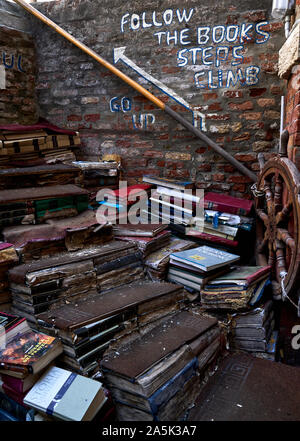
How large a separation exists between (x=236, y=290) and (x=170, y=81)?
83.3 inches

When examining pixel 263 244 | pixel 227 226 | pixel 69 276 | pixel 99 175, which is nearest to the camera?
pixel 69 276

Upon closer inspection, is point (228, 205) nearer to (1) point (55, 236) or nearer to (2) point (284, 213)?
(2) point (284, 213)

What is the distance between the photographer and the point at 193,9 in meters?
3.00

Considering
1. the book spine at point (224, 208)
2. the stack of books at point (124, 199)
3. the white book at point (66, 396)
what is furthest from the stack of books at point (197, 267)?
the white book at point (66, 396)

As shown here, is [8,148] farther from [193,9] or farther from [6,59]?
[193,9]

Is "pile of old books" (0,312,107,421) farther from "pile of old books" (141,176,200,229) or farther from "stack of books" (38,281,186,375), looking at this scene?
"pile of old books" (141,176,200,229)

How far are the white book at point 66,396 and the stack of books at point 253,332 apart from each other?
908 millimetres

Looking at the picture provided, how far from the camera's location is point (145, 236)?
7.94 feet

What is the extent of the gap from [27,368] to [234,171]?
2.40m

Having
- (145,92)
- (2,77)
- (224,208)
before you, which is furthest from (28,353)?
(2,77)

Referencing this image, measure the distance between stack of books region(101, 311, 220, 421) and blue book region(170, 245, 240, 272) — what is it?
401 mm

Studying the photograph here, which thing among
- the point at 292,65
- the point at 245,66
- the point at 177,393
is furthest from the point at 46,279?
the point at 245,66

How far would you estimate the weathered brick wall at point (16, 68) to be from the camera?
3316mm

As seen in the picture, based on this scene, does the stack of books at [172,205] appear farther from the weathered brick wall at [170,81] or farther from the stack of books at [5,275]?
the stack of books at [5,275]
